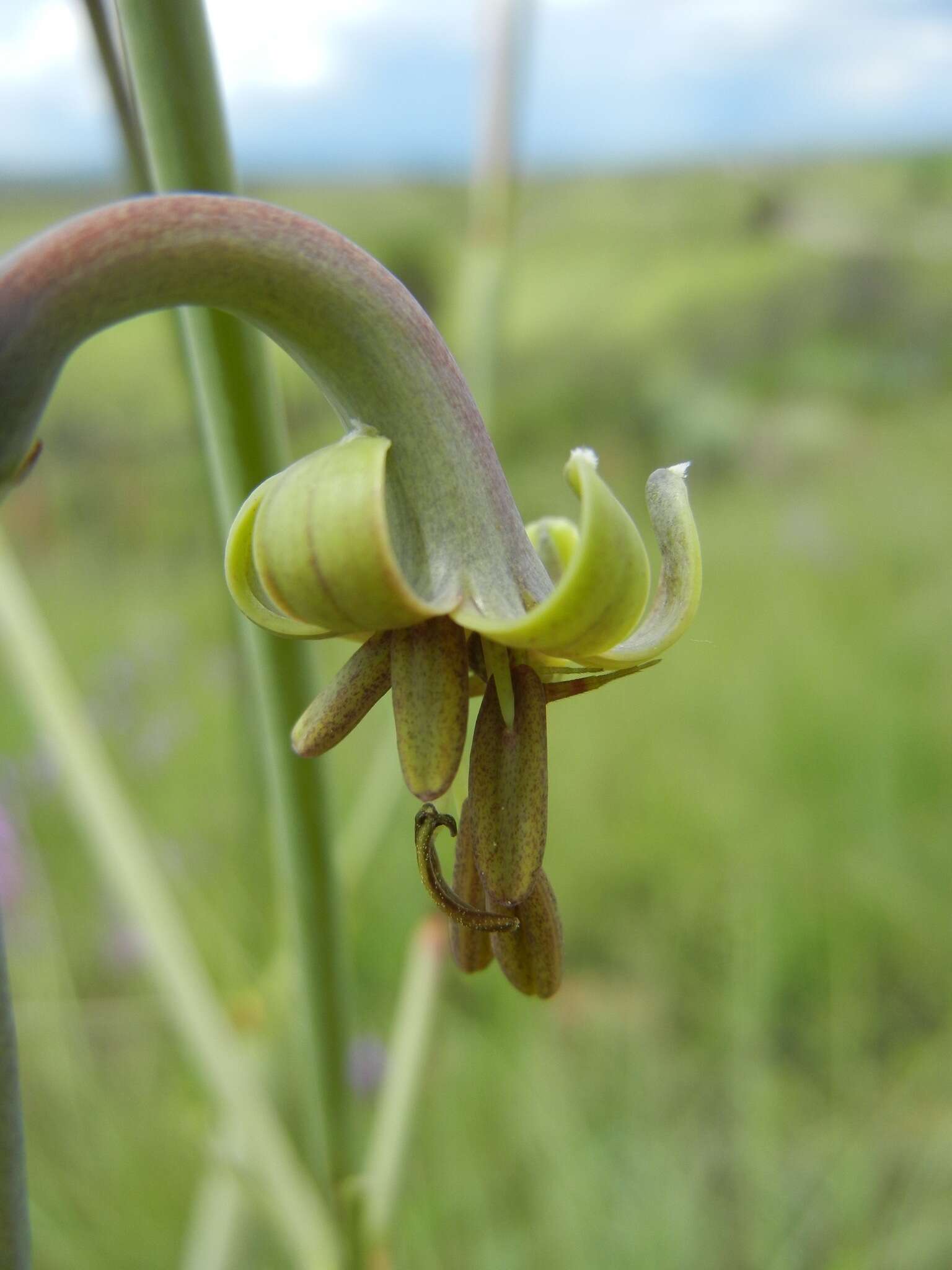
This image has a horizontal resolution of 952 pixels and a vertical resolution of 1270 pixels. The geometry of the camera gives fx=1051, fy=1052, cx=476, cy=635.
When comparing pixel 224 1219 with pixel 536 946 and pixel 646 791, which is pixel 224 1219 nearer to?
pixel 536 946

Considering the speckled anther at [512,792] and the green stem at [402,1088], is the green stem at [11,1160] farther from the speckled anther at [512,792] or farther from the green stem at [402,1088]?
the green stem at [402,1088]

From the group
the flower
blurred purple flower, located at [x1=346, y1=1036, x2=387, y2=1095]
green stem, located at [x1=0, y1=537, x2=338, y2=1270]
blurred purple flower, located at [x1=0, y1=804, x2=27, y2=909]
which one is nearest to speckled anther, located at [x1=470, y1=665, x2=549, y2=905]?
the flower

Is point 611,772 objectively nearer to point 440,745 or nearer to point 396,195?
point 440,745

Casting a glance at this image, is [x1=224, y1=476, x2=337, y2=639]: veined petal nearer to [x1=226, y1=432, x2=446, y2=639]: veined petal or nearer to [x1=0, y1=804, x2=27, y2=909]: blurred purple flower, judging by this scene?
[x1=226, y1=432, x2=446, y2=639]: veined petal

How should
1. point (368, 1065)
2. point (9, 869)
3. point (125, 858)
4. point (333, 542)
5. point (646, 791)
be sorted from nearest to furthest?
point (333, 542) → point (125, 858) → point (9, 869) → point (368, 1065) → point (646, 791)

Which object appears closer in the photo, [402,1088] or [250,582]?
[250,582]

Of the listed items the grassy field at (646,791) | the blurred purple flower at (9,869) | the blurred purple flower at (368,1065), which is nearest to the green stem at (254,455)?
the grassy field at (646,791)

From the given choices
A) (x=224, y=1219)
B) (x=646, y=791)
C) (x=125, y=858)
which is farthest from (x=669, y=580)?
(x=646, y=791)
